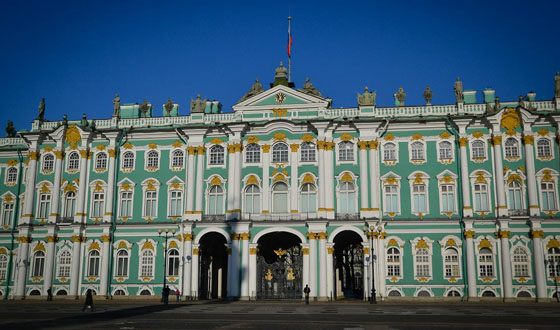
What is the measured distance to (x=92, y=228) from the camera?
56.7 meters

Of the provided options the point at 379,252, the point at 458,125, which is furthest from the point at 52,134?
the point at 458,125

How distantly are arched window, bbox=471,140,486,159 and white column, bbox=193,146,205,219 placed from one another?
24995mm

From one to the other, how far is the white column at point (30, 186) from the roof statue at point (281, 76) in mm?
25179

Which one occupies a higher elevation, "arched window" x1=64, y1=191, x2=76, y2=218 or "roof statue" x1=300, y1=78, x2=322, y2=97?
"roof statue" x1=300, y1=78, x2=322, y2=97

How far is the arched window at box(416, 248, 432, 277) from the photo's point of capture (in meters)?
51.5

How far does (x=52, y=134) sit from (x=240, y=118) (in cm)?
1926

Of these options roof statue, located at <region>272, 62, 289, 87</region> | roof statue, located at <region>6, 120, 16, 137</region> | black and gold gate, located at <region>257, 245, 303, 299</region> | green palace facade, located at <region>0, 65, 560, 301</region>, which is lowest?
black and gold gate, located at <region>257, 245, 303, 299</region>

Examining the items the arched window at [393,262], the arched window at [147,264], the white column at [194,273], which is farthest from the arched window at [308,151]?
the arched window at [147,264]

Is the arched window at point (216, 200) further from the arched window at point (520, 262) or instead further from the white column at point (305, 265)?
the arched window at point (520, 262)

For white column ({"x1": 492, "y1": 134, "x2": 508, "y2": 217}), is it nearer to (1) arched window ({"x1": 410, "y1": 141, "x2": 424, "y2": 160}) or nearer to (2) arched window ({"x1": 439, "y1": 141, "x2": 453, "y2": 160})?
(2) arched window ({"x1": 439, "y1": 141, "x2": 453, "y2": 160})

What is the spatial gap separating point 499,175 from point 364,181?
1170 cm

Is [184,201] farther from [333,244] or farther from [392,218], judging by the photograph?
[392,218]

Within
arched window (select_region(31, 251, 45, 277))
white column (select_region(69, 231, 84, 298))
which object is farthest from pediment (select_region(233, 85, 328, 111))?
arched window (select_region(31, 251, 45, 277))

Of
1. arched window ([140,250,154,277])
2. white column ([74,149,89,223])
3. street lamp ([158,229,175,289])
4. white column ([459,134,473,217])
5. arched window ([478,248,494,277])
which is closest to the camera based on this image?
arched window ([478,248,494,277])
